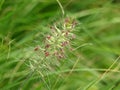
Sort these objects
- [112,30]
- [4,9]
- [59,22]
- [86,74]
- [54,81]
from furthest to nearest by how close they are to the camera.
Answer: [112,30], [86,74], [4,9], [54,81], [59,22]

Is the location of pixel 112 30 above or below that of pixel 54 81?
below

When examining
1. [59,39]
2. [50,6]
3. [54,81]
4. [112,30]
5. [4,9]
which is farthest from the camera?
[112,30]

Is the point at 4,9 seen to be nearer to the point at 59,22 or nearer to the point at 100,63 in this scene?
the point at 100,63

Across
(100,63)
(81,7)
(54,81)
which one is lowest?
(100,63)

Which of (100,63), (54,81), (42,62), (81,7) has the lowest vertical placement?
(100,63)

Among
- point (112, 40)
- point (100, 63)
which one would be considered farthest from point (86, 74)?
point (112, 40)

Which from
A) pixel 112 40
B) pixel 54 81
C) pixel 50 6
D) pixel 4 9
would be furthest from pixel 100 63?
pixel 54 81

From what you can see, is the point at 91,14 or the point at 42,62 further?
the point at 91,14

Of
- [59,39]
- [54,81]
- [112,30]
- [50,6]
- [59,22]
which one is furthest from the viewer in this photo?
[112,30]

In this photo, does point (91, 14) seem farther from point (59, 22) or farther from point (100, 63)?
point (59, 22)
